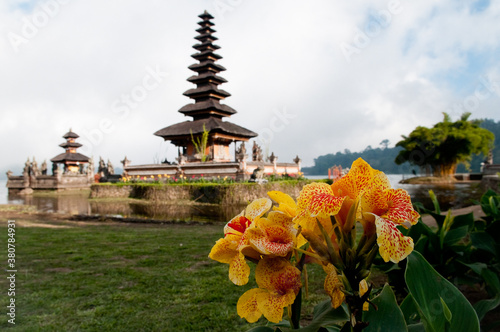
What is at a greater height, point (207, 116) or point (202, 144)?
point (207, 116)

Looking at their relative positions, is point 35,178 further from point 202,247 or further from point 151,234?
point 202,247

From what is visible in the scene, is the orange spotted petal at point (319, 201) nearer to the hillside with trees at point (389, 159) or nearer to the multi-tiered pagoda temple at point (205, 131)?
the multi-tiered pagoda temple at point (205, 131)

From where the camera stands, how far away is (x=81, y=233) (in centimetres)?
725

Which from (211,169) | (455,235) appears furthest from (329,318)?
(211,169)

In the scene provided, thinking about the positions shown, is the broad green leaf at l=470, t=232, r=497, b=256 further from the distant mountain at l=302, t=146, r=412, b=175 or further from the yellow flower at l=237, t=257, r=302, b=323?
the distant mountain at l=302, t=146, r=412, b=175

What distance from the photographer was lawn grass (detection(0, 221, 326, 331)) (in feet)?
9.00

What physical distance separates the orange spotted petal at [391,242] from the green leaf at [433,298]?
0.56ft

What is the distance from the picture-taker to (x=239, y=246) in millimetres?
665

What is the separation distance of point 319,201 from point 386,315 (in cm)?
30

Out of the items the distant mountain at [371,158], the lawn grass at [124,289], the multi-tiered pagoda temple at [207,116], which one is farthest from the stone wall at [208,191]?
the distant mountain at [371,158]

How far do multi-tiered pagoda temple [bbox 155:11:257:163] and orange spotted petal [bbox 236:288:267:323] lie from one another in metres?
24.0

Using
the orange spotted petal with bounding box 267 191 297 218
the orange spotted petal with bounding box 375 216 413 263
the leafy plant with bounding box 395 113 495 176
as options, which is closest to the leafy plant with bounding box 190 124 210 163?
the leafy plant with bounding box 395 113 495 176

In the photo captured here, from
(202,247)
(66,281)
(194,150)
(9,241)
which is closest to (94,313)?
(66,281)

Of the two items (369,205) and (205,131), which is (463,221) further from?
(205,131)
